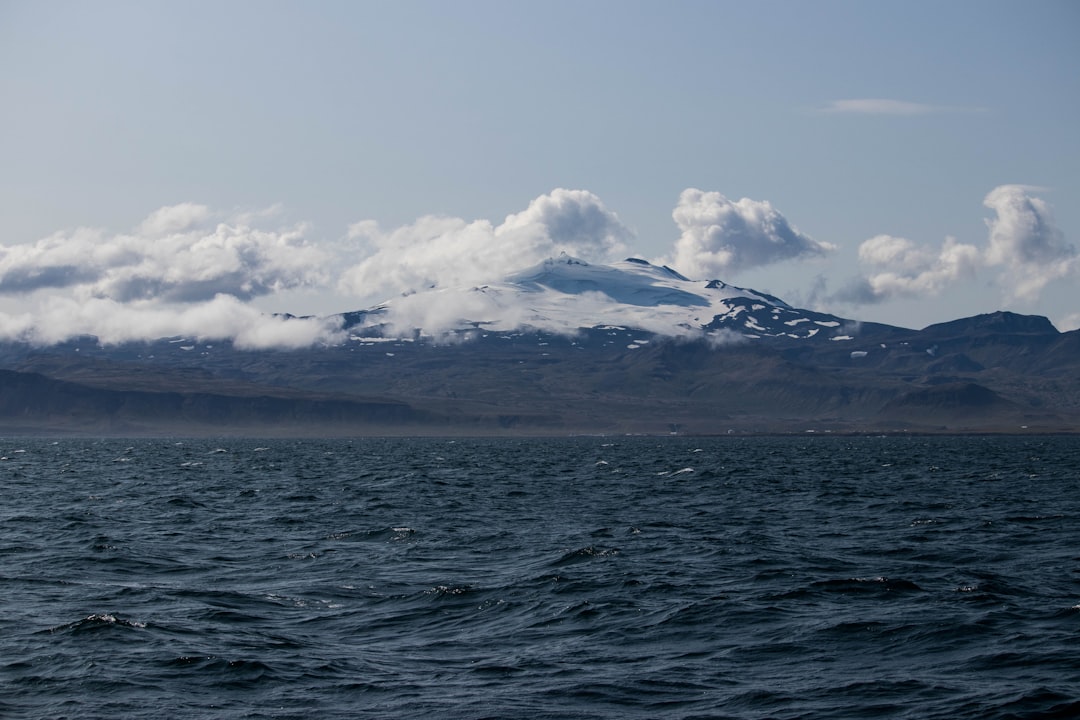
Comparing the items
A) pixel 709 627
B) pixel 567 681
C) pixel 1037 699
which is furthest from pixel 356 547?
pixel 1037 699

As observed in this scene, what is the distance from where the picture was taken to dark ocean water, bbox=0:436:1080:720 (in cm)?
2661

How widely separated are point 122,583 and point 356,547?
1198 cm

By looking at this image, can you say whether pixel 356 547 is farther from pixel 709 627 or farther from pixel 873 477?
pixel 873 477

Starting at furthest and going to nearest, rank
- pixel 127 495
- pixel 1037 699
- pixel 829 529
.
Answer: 1. pixel 127 495
2. pixel 829 529
3. pixel 1037 699

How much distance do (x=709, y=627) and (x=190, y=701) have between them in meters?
13.9

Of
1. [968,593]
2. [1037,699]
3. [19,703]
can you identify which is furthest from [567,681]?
[968,593]

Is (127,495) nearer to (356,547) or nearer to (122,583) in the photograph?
(356,547)

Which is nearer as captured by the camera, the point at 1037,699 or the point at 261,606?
the point at 1037,699

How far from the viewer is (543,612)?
36.2 meters

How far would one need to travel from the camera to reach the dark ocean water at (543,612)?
26.6 m

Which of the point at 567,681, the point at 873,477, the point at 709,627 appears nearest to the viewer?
the point at 567,681

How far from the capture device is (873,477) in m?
107

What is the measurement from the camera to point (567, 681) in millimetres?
27938

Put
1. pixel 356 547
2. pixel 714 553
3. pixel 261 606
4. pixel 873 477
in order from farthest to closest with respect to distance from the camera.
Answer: pixel 873 477 < pixel 356 547 < pixel 714 553 < pixel 261 606
